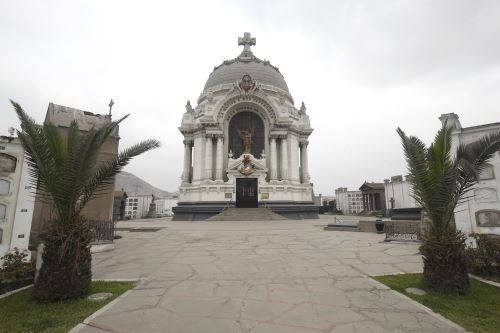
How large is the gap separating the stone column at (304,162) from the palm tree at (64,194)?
111 feet

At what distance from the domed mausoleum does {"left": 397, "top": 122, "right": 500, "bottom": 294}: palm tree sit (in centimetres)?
2599

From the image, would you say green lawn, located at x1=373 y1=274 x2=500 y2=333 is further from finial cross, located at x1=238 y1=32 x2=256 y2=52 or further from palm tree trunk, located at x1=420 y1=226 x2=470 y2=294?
finial cross, located at x1=238 y1=32 x2=256 y2=52

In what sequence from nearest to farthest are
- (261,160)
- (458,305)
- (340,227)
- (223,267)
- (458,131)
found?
1. (458,305)
2. (223,267)
3. (458,131)
4. (340,227)
5. (261,160)

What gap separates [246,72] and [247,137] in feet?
40.2

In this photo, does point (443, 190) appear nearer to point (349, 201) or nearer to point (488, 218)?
point (488, 218)

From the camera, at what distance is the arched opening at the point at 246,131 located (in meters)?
36.5

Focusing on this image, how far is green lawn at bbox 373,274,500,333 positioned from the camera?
13.2ft

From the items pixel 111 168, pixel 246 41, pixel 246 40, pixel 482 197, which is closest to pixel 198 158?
pixel 246 41

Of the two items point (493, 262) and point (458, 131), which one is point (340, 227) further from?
point (493, 262)

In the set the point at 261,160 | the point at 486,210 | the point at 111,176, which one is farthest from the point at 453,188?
the point at 261,160

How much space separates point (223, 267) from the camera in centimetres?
748

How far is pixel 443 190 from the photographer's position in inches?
225

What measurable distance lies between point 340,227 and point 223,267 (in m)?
12.5

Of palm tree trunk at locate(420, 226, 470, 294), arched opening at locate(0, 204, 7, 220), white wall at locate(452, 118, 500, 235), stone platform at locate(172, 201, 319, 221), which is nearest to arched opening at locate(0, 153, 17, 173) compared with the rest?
arched opening at locate(0, 204, 7, 220)
